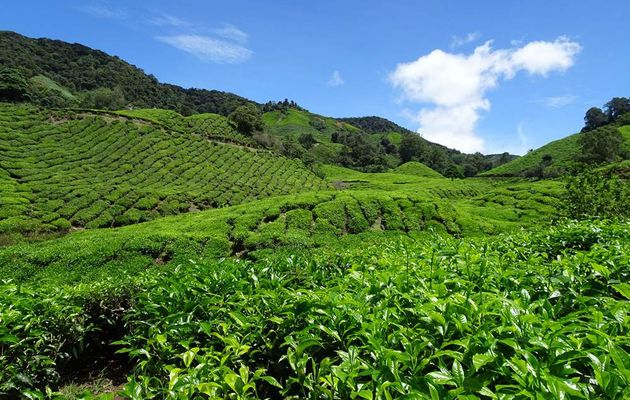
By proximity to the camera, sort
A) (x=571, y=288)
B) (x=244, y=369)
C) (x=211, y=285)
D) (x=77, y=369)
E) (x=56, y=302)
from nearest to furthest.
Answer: (x=244, y=369)
(x=571, y=288)
(x=211, y=285)
(x=56, y=302)
(x=77, y=369)

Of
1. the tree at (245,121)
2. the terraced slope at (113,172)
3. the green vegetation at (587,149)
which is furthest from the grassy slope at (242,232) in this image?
the tree at (245,121)

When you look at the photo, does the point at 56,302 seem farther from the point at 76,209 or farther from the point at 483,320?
the point at 76,209

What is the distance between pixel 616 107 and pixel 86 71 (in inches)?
6862

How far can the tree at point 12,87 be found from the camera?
2215 inches

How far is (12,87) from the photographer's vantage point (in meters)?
56.5

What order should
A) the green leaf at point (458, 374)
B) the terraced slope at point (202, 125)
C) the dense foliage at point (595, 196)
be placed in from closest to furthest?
the green leaf at point (458, 374) < the dense foliage at point (595, 196) < the terraced slope at point (202, 125)

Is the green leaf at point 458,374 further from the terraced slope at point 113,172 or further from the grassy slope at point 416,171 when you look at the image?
the grassy slope at point 416,171

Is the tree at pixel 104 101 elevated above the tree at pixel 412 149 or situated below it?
below

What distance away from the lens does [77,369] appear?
18.1ft

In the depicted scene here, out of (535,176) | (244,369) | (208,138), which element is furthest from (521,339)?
(535,176)

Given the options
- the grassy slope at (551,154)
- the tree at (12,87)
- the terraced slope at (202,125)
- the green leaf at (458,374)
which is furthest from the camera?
the grassy slope at (551,154)

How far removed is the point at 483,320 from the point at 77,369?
5894mm

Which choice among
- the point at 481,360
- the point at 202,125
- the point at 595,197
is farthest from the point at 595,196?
the point at 202,125

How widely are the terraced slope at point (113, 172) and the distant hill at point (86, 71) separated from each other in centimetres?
6602
